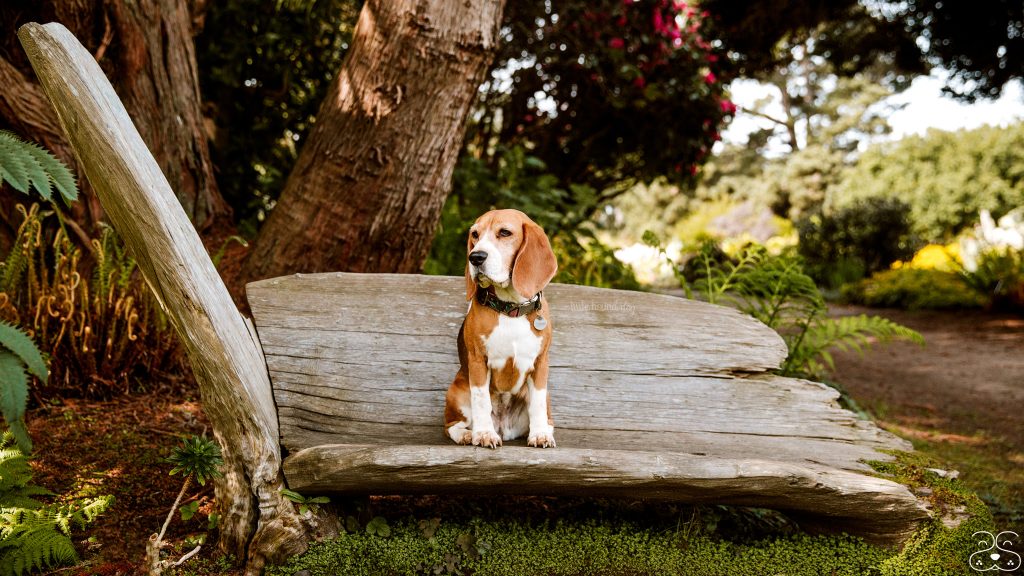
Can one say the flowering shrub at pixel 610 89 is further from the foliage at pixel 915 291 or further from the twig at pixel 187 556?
the foliage at pixel 915 291

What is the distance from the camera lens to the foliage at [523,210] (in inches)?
201

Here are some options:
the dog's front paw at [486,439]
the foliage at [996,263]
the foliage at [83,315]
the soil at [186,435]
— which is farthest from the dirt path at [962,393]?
the foliage at [83,315]

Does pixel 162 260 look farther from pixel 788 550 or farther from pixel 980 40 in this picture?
pixel 980 40

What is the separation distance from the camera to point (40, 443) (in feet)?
10.3

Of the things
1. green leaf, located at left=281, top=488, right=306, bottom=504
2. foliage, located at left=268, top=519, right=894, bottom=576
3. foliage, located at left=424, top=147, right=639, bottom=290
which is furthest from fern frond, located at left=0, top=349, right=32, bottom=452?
foliage, located at left=424, top=147, right=639, bottom=290

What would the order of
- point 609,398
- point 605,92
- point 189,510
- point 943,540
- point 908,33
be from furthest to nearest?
point 908,33 < point 605,92 < point 609,398 < point 943,540 < point 189,510

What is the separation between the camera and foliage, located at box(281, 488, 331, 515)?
8.14ft

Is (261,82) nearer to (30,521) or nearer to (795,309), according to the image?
(30,521)

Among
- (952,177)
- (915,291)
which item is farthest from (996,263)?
(952,177)

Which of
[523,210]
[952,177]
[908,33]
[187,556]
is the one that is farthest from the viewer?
[952,177]

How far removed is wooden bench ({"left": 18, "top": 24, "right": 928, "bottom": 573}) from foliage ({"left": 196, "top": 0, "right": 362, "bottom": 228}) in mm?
2535

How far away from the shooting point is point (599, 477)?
94.0 inches

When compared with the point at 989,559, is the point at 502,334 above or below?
above

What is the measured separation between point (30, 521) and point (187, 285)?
1110mm
